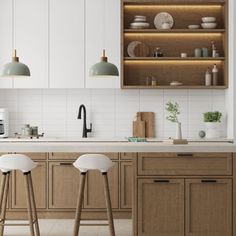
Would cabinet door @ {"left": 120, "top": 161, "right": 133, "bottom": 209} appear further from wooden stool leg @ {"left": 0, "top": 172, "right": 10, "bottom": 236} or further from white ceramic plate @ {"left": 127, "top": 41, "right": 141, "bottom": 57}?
white ceramic plate @ {"left": 127, "top": 41, "right": 141, "bottom": 57}

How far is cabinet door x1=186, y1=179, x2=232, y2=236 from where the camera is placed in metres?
4.85

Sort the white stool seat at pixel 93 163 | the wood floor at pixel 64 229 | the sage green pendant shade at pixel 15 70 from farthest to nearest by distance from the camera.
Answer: the wood floor at pixel 64 229 < the sage green pendant shade at pixel 15 70 < the white stool seat at pixel 93 163

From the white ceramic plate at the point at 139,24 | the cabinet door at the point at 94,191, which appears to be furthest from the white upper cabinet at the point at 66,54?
the cabinet door at the point at 94,191

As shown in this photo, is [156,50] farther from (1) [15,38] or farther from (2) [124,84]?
(1) [15,38]

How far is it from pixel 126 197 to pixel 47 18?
2.48 meters

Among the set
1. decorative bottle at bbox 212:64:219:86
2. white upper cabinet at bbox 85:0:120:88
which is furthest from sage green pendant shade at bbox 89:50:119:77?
decorative bottle at bbox 212:64:219:86

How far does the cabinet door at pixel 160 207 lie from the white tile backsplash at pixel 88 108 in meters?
2.56

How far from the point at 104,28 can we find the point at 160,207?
299 cm

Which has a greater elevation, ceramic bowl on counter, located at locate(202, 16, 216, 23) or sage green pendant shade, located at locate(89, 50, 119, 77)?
ceramic bowl on counter, located at locate(202, 16, 216, 23)

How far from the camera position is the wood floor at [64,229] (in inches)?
227

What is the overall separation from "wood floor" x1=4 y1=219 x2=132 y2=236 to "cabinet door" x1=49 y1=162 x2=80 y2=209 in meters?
0.23

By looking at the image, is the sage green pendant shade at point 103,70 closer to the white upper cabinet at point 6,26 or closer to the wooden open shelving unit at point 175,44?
the wooden open shelving unit at point 175,44

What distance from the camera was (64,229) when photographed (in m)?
5.97

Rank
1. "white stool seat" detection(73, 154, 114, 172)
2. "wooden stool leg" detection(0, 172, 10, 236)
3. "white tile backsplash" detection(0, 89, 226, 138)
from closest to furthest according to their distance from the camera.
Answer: "white stool seat" detection(73, 154, 114, 172) < "wooden stool leg" detection(0, 172, 10, 236) < "white tile backsplash" detection(0, 89, 226, 138)
